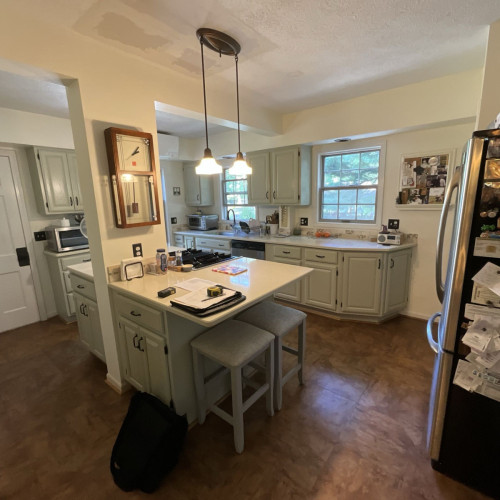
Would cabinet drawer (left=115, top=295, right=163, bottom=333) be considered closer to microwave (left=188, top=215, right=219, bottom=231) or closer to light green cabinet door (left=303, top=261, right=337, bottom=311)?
light green cabinet door (left=303, top=261, right=337, bottom=311)

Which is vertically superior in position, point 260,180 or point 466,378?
point 260,180

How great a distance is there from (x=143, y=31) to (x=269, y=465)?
2705 millimetres

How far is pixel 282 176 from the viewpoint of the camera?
3.71 metres

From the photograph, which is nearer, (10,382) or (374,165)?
(10,382)

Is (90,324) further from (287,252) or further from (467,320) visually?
(467,320)

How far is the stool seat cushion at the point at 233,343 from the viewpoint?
156 cm

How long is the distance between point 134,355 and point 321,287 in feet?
7.29

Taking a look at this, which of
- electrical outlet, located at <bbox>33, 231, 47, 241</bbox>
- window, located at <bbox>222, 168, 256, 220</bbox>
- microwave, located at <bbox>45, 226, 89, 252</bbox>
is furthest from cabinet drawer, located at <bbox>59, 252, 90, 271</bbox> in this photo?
window, located at <bbox>222, 168, 256, 220</bbox>

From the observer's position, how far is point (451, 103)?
2.48 meters

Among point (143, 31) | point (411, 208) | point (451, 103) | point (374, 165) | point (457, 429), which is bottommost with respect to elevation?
point (457, 429)

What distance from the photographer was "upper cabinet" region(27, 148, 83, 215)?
3.23 metres

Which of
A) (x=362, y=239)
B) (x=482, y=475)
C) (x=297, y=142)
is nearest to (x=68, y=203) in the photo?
(x=297, y=142)

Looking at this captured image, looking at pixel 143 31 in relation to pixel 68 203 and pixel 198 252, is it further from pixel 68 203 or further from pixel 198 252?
pixel 68 203

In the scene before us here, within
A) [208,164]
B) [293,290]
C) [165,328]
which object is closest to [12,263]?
[165,328]
